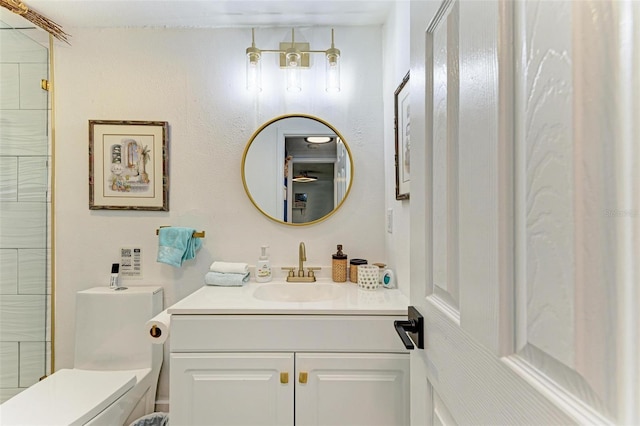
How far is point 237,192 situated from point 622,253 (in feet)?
5.41

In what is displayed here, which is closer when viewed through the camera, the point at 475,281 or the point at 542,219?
the point at 542,219

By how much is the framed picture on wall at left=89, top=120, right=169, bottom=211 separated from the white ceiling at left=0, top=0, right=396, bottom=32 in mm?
538

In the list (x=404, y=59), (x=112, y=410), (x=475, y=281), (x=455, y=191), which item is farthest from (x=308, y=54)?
(x=112, y=410)

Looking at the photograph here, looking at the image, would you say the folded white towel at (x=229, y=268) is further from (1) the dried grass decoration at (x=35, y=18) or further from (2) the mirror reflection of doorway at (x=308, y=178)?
(1) the dried grass decoration at (x=35, y=18)

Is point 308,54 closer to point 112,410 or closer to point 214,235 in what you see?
point 214,235

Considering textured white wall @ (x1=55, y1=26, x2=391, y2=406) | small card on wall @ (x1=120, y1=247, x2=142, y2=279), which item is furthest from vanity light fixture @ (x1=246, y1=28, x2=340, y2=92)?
small card on wall @ (x1=120, y1=247, x2=142, y2=279)

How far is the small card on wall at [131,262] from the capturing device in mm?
1689

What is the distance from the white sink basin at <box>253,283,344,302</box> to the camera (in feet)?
4.91

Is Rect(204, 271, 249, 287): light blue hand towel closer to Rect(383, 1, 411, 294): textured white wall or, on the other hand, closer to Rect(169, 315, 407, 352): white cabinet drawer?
Rect(169, 315, 407, 352): white cabinet drawer

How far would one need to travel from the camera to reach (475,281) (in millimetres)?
409

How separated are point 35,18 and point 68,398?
1.82 metres

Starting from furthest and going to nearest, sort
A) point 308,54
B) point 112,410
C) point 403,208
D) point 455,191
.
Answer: point 308,54 < point 403,208 < point 112,410 < point 455,191

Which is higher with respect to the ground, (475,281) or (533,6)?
(533,6)

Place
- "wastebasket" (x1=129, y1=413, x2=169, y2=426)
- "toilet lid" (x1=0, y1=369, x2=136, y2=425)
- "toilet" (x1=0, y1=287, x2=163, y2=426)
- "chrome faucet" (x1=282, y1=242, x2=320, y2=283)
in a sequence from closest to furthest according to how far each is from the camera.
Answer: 1. "toilet lid" (x1=0, y1=369, x2=136, y2=425)
2. "toilet" (x1=0, y1=287, x2=163, y2=426)
3. "wastebasket" (x1=129, y1=413, x2=169, y2=426)
4. "chrome faucet" (x1=282, y1=242, x2=320, y2=283)
